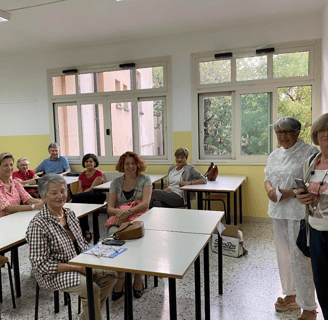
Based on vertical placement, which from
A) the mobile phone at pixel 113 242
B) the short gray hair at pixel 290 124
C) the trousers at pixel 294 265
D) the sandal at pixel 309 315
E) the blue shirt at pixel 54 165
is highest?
the short gray hair at pixel 290 124

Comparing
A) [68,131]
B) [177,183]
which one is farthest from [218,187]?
[68,131]

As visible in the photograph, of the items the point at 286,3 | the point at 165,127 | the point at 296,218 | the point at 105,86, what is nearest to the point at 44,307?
the point at 296,218

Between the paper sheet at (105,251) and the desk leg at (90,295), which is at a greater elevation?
the paper sheet at (105,251)

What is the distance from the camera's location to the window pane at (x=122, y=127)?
5706 millimetres

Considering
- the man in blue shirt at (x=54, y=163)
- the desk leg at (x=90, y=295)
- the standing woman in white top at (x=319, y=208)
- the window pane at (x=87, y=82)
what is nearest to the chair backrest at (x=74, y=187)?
the man in blue shirt at (x=54, y=163)

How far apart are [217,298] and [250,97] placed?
3.37 m

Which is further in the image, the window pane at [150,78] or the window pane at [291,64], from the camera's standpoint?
the window pane at [150,78]

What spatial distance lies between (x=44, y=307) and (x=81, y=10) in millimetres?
3658

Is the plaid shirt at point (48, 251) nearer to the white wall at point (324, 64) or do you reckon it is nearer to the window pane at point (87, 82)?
the white wall at point (324, 64)

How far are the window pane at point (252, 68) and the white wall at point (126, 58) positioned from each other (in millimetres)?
247

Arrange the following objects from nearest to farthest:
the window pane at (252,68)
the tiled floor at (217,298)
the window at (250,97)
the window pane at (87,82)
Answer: the tiled floor at (217,298) → the window at (250,97) → the window pane at (252,68) → the window pane at (87,82)

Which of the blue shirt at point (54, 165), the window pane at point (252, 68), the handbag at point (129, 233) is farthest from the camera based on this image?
the blue shirt at point (54, 165)

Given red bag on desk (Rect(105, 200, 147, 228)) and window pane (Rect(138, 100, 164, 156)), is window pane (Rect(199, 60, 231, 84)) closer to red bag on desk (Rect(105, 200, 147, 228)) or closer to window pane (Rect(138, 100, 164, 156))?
window pane (Rect(138, 100, 164, 156))

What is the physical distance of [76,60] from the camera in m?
5.80
